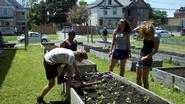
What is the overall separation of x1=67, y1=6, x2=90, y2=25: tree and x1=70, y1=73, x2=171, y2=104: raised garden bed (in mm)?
65846

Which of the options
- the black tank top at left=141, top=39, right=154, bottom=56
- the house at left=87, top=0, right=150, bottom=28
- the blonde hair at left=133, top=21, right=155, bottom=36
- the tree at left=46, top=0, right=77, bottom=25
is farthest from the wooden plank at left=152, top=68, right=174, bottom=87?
the tree at left=46, top=0, right=77, bottom=25

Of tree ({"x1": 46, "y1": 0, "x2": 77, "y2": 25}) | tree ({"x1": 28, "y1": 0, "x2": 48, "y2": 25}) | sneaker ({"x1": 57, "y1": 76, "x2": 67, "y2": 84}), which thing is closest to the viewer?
sneaker ({"x1": 57, "y1": 76, "x2": 67, "y2": 84})

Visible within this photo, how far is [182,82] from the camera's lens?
979 centimetres

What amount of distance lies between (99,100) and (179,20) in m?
90.1

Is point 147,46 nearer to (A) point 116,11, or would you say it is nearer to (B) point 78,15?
(B) point 78,15

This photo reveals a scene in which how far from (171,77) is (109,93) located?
9.40ft

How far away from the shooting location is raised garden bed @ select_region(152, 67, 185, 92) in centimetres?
996

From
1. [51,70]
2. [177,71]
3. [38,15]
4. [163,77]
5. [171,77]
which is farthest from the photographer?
[38,15]

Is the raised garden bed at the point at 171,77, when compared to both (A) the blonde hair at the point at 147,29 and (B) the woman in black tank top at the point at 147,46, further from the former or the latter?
(A) the blonde hair at the point at 147,29

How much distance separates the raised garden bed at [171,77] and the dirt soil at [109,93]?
174 centimetres

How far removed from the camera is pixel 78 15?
75312mm

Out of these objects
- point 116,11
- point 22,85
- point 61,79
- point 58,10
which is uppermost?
point 58,10

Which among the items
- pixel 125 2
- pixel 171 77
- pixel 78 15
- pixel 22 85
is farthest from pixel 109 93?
pixel 125 2

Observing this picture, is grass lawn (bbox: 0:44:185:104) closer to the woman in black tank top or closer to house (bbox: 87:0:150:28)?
the woman in black tank top
